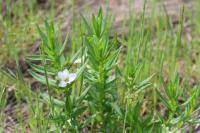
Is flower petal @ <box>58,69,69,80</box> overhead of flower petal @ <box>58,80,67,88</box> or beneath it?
overhead

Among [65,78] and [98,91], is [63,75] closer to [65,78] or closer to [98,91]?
[65,78]

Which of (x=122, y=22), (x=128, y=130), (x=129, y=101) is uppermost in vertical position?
(x=122, y=22)

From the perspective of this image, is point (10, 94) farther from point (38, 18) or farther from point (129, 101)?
point (129, 101)

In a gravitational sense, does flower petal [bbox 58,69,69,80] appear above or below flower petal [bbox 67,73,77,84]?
above

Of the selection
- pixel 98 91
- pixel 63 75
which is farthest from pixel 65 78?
pixel 98 91

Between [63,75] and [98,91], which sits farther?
[98,91]

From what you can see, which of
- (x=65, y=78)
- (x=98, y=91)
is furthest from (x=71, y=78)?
(x=98, y=91)

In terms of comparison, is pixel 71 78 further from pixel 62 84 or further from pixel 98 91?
pixel 98 91

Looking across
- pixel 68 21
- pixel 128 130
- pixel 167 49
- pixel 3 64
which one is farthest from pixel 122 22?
pixel 128 130
